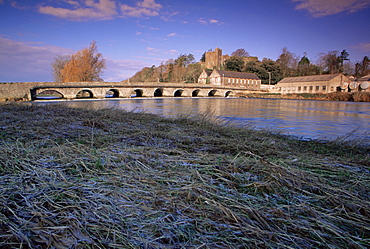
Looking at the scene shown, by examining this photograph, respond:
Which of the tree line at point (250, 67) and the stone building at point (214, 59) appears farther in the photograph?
the stone building at point (214, 59)

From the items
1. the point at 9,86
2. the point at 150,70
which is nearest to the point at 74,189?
the point at 9,86

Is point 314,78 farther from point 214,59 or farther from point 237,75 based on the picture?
point 214,59

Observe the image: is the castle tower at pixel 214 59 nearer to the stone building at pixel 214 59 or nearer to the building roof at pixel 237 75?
the stone building at pixel 214 59

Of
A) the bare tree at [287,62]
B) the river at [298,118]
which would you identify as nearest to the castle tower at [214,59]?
the bare tree at [287,62]

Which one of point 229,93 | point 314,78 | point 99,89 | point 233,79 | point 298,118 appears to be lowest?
point 298,118

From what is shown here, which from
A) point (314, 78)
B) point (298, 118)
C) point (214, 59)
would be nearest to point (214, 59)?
point (214, 59)

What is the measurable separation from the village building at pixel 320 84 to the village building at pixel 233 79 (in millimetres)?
11783

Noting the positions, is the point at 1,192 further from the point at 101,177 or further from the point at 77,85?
the point at 77,85

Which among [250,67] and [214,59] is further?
[214,59]

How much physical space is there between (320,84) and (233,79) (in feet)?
77.0

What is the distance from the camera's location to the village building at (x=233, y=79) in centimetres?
6350

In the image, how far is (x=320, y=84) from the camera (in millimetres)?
47969

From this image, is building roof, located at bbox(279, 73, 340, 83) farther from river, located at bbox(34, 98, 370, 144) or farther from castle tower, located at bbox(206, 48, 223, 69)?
castle tower, located at bbox(206, 48, 223, 69)

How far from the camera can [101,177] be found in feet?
5.85
